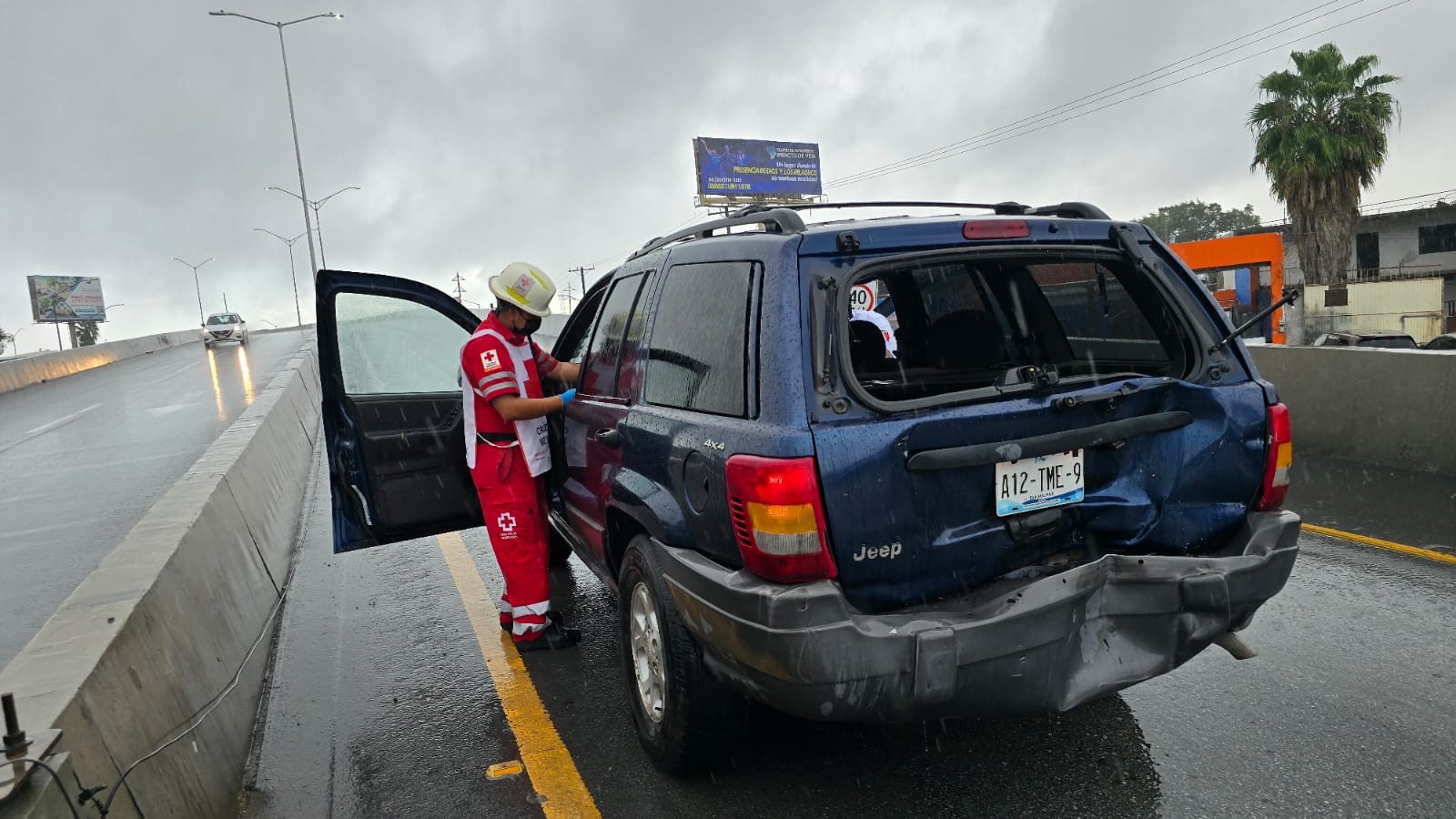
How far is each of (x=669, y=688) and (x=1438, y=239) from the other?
139 feet

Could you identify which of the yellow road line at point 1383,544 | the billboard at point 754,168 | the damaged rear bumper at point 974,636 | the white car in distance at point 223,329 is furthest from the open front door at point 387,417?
the billboard at point 754,168

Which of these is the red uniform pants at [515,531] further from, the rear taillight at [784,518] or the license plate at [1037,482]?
the license plate at [1037,482]

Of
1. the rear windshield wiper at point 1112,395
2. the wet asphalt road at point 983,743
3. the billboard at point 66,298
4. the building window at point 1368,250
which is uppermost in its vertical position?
the billboard at point 66,298

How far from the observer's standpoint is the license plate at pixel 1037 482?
2641 millimetres

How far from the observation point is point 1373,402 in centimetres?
719

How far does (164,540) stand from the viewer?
12.1 ft

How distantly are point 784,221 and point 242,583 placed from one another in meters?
3.42

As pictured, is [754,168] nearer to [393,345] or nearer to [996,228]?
[393,345]

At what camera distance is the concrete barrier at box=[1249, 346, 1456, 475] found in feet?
21.9

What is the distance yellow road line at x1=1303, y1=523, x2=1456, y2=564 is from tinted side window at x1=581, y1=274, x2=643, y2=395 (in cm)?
442

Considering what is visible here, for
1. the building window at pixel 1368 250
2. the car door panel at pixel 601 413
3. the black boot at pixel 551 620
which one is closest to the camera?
the car door panel at pixel 601 413

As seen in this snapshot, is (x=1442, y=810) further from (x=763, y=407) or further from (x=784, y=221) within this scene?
(x=784, y=221)

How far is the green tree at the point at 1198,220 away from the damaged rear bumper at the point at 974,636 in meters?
87.3

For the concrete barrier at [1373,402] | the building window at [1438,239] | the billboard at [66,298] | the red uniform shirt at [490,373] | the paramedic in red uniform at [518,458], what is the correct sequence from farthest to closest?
the billboard at [66,298]
the building window at [1438,239]
the concrete barrier at [1373,402]
the paramedic in red uniform at [518,458]
the red uniform shirt at [490,373]
